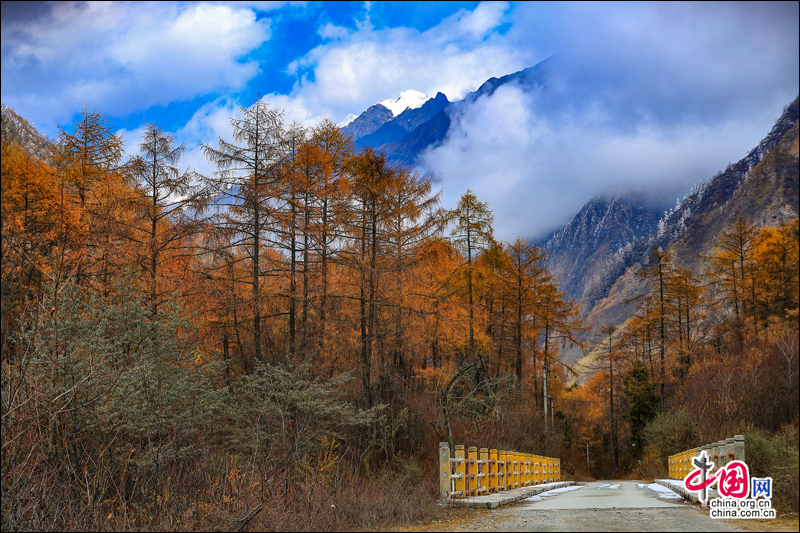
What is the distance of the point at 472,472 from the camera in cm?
1130

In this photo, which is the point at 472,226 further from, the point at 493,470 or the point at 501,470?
the point at 493,470

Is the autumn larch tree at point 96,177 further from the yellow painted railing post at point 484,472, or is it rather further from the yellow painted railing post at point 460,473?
the yellow painted railing post at point 484,472

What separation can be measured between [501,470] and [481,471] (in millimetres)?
1717

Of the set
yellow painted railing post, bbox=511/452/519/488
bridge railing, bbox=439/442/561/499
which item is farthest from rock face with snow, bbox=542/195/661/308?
yellow painted railing post, bbox=511/452/519/488

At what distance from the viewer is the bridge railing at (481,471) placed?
33.0 ft

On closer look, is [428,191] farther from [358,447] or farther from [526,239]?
[526,239]

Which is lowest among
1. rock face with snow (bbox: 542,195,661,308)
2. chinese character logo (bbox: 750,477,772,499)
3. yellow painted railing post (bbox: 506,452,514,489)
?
yellow painted railing post (bbox: 506,452,514,489)

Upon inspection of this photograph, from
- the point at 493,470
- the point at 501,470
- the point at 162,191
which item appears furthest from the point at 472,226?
the point at 493,470

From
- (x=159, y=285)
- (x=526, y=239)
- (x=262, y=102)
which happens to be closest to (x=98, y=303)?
(x=159, y=285)

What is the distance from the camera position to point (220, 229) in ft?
62.3

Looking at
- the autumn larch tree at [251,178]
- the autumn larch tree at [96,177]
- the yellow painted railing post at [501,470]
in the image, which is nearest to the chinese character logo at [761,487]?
the yellow painted railing post at [501,470]

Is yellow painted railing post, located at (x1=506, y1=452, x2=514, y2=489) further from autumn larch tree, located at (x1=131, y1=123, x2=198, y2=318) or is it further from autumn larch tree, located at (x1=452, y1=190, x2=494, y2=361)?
autumn larch tree, located at (x1=131, y1=123, x2=198, y2=318)

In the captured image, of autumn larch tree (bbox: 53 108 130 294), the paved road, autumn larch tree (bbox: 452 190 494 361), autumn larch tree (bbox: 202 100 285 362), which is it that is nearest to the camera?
the paved road

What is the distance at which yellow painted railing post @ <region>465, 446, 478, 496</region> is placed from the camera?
1083cm
